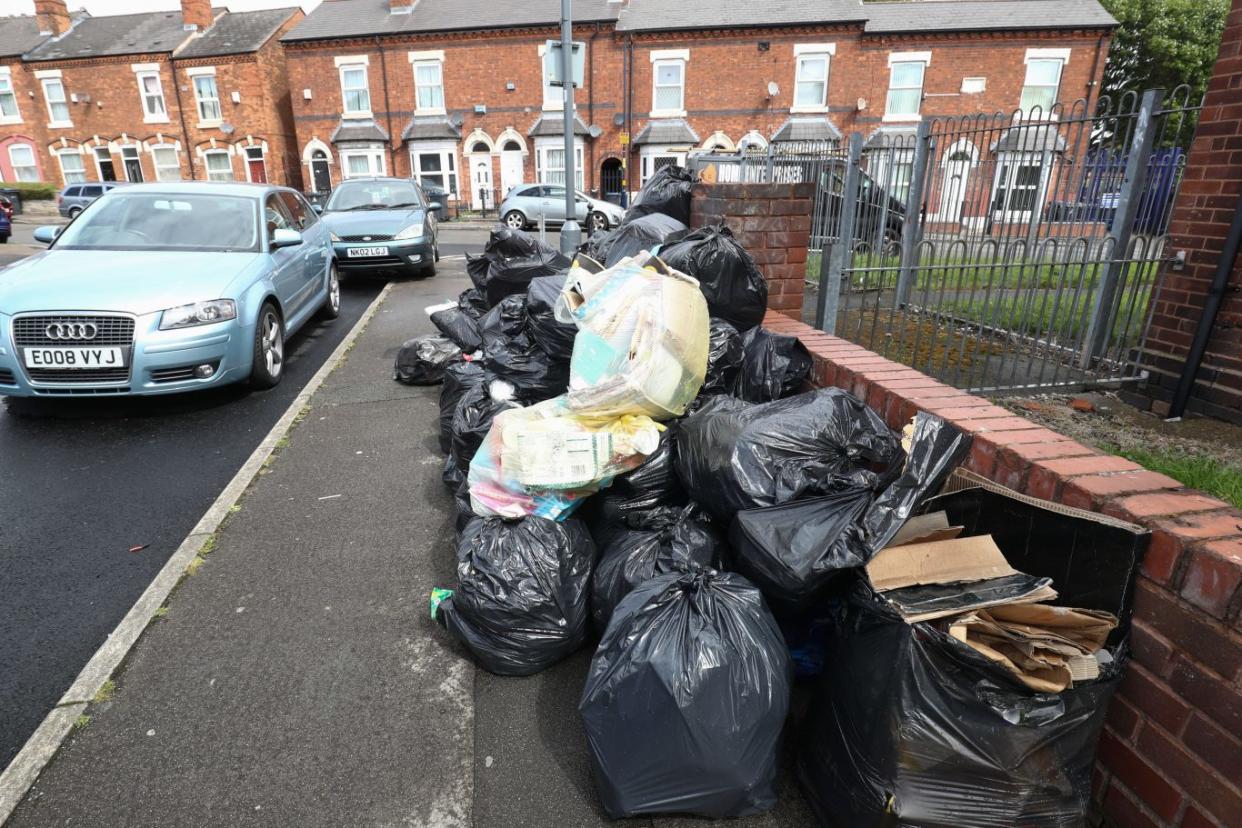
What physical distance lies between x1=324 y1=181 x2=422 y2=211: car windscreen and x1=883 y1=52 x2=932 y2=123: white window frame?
66.2 feet

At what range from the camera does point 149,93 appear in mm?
29062

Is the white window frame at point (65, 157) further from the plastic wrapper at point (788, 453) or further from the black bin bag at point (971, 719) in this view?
the black bin bag at point (971, 719)

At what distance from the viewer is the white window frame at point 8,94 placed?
2991cm

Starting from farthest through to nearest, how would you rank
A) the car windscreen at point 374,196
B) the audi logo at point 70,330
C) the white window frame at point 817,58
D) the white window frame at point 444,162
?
the white window frame at point 444,162
the white window frame at point 817,58
the car windscreen at point 374,196
the audi logo at point 70,330

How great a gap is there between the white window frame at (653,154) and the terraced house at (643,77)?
55 millimetres

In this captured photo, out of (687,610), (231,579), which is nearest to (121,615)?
(231,579)

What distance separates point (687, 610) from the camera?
1.86 metres

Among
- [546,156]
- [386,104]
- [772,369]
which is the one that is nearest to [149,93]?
[386,104]

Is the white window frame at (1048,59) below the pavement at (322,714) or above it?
above

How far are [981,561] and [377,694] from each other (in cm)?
191

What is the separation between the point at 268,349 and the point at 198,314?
32.5 inches

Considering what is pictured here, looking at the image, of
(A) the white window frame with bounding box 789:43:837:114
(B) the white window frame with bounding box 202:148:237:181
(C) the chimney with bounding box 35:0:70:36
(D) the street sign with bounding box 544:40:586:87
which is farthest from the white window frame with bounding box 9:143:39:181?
(D) the street sign with bounding box 544:40:586:87

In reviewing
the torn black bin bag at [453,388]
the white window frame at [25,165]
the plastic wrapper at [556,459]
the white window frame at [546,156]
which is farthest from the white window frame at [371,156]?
the plastic wrapper at [556,459]

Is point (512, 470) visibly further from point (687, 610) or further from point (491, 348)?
point (491, 348)
